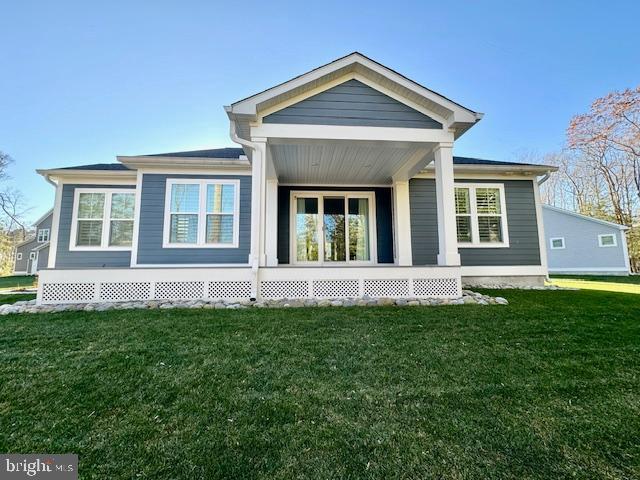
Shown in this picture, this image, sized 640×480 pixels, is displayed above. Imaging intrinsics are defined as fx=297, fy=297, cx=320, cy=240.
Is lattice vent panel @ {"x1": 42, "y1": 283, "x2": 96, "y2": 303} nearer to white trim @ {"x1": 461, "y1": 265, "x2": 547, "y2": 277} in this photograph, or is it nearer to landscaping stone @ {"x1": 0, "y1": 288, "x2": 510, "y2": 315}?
landscaping stone @ {"x1": 0, "y1": 288, "x2": 510, "y2": 315}

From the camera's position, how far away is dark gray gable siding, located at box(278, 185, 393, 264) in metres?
8.07

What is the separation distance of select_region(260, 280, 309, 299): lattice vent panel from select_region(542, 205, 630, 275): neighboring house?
15255 millimetres

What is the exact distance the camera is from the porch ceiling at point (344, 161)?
5.84 m

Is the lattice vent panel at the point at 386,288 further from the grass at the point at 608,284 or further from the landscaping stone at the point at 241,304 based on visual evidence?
the grass at the point at 608,284

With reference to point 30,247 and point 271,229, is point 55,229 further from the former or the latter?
point 30,247

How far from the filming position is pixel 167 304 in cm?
487

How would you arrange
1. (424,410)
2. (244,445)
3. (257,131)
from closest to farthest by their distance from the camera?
(244,445), (424,410), (257,131)

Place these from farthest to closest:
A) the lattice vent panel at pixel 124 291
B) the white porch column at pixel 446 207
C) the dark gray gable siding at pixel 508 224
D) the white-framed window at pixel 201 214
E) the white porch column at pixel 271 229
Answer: the dark gray gable siding at pixel 508 224 → the white-framed window at pixel 201 214 → the white porch column at pixel 271 229 → the white porch column at pixel 446 207 → the lattice vent panel at pixel 124 291

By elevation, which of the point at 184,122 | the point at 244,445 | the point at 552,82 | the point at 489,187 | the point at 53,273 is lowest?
the point at 244,445

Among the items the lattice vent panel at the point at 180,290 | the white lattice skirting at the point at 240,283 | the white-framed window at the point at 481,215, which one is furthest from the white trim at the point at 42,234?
the white-framed window at the point at 481,215

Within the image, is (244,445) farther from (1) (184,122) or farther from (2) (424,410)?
(1) (184,122)

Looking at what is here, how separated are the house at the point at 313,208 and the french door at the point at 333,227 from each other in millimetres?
29

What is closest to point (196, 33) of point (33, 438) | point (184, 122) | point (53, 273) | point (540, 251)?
point (184, 122)

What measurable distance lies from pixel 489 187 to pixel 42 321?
375 inches
